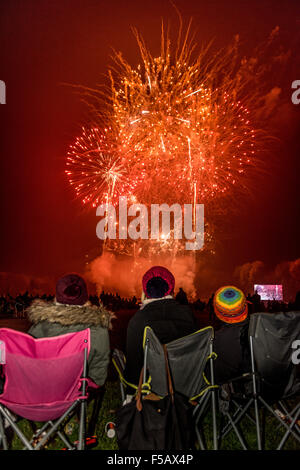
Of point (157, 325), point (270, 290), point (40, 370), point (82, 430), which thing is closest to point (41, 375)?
point (40, 370)

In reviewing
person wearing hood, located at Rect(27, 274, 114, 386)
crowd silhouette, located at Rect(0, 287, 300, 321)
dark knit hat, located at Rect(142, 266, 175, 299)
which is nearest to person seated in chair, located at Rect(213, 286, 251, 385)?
dark knit hat, located at Rect(142, 266, 175, 299)

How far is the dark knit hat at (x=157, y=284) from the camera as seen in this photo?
315 cm

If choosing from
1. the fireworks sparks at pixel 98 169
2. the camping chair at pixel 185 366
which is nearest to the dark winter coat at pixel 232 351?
the camping chair at pixel 185 366

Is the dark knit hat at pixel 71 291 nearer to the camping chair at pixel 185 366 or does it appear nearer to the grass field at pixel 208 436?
the camping chair at pixel 185 366

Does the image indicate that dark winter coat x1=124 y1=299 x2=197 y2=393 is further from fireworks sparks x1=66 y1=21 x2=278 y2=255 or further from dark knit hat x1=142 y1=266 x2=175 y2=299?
fireworks sparks x1=66 y1=21 x2=278 y2=255

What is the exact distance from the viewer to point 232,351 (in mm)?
3367

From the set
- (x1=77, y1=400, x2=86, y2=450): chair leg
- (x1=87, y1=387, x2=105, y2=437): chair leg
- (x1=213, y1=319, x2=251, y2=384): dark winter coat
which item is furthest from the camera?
(x1=87, y1=387, x2=105, y2=437): chair leg

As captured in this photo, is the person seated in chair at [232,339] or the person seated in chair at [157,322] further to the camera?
Answer: the person seated in chair at [232,339]

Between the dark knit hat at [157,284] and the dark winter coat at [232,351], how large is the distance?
27.1 inches

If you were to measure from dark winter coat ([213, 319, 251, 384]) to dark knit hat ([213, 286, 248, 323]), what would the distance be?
6cm

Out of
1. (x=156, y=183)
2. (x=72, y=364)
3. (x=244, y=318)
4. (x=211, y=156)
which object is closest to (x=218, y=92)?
(x=211, y=156)

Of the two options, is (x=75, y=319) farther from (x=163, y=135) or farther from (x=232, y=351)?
(x=163, y=135)

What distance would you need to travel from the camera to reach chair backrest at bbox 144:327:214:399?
2.79m
